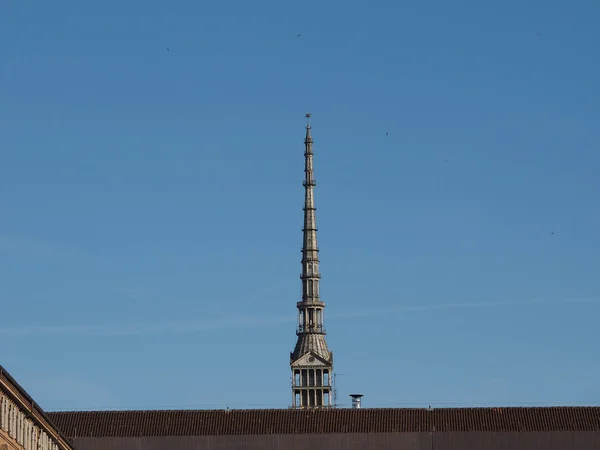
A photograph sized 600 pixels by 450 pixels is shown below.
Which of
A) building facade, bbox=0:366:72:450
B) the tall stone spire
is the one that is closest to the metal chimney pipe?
the tall stone spire

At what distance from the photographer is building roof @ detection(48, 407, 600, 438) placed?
3438 inches

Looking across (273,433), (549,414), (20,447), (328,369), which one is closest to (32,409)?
(20,447)

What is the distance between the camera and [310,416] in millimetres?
88688

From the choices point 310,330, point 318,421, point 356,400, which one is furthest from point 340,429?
point 310,330

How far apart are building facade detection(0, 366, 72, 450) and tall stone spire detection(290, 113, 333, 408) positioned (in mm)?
63811

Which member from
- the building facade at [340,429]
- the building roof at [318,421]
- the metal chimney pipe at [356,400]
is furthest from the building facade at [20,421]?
the metal chimney pipe at [356,400]

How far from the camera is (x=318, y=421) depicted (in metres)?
88.3

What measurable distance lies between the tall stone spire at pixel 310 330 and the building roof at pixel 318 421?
126ft

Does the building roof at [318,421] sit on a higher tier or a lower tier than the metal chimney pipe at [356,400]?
lower

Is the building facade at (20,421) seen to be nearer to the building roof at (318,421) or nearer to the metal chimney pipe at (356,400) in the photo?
the building roof at (318,421)

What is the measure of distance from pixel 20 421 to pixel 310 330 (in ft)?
246

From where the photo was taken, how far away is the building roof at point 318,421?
87.3m

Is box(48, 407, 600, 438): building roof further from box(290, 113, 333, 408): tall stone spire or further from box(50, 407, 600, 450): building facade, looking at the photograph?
box(290, 113, 333, 408): tall stone spire

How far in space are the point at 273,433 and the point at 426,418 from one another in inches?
315
